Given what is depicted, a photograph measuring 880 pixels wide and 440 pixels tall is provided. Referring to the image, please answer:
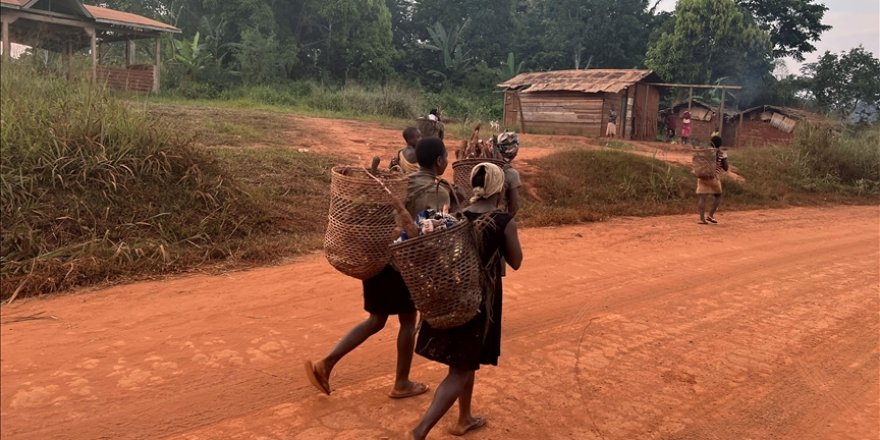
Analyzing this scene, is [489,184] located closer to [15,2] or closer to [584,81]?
[15,2]

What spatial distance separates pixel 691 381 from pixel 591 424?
38.3 inches

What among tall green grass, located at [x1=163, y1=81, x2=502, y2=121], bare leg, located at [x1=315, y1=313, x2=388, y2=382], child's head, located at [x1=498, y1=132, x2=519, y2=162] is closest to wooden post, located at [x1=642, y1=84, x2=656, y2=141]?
tall green grass, located at [x1=163, y1=81, x2=502, y2=121]

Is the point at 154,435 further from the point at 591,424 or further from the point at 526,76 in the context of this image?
the point at 526,76

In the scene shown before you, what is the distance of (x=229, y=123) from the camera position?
42.3 feet

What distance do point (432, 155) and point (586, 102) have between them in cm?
2063

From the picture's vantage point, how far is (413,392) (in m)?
3.70

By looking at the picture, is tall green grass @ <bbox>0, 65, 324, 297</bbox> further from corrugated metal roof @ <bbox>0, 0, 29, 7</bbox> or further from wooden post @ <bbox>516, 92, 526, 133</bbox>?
wooden post @ <bbox>516, 92, 526, 133</bbox>

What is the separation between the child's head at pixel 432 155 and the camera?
3432 mm

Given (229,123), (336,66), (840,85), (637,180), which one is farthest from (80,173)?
(840,85)

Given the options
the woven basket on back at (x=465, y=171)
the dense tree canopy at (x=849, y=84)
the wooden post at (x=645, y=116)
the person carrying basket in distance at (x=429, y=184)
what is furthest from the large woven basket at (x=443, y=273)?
the dense tree canopy at (x=849, y=84)

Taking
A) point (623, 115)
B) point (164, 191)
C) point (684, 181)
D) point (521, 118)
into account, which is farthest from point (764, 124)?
point (164, 191)

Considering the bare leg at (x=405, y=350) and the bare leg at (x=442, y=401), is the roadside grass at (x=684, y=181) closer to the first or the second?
the bare leg at (x=405, y=350)

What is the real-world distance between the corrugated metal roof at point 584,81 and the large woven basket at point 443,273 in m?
20.1

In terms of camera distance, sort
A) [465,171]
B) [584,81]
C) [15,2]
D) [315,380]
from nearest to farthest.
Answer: [15,2], [315,380], [465,171], [584,81]
